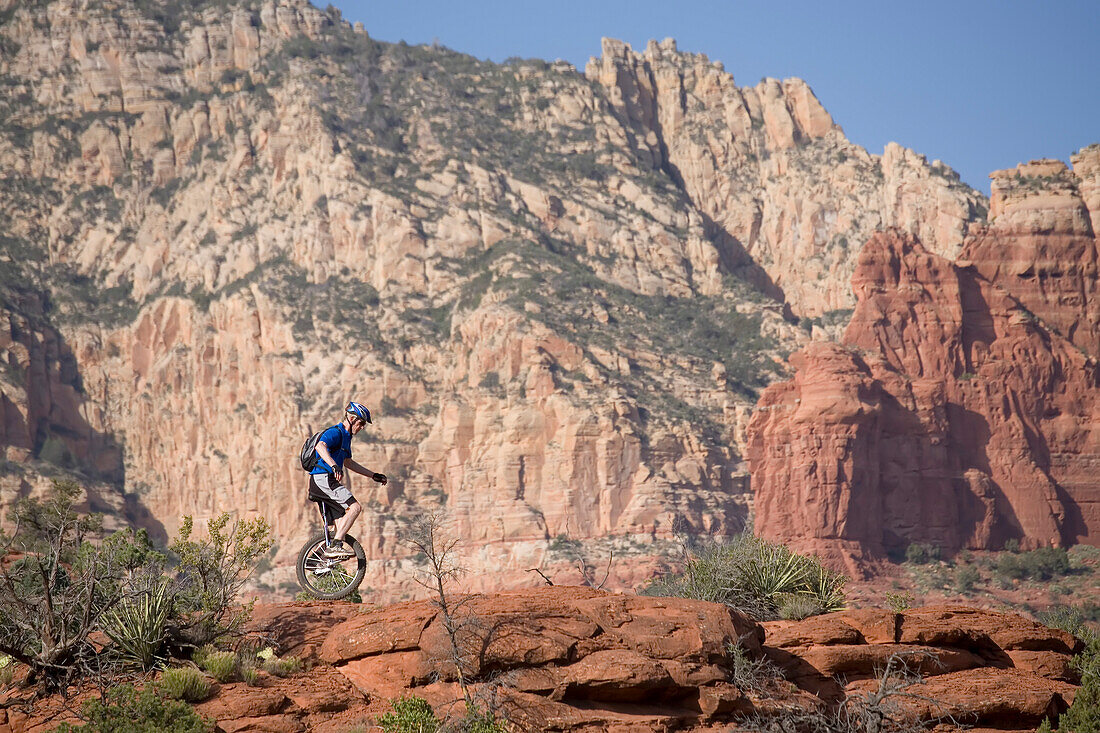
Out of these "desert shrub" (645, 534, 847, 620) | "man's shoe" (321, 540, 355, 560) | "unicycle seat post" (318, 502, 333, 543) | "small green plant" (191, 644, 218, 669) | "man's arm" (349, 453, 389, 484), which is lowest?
"small green plant" (191, 644, 218, 669)

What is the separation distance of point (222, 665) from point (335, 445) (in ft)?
12.9

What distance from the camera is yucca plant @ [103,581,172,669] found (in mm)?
18891

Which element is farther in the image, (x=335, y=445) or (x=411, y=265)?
(x=411, y=265)

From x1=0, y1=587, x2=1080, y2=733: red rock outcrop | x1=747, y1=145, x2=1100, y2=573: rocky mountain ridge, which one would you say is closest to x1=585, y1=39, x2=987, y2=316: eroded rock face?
x1=747, y1=145, x2=1100, y2=573: rocky mountain ridge

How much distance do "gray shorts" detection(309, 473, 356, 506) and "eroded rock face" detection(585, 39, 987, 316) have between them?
10269cm

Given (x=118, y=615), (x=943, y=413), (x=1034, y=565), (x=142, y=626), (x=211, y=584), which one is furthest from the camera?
(x=943, y=413)

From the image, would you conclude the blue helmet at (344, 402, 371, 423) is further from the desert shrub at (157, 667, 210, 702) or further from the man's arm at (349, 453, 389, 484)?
the desert shrub at (157, 667, 210, 702)

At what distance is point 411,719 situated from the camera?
17.1 m

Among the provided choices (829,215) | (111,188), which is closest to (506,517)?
(829,215)

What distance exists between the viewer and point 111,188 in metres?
131

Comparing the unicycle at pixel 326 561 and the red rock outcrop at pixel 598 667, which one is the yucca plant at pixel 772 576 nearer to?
Result: the red rock outcrop at pixel 598 667

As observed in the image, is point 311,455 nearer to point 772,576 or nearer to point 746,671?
point 746,671

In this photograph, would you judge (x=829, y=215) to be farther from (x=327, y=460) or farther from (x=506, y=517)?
(x=327, y=460)

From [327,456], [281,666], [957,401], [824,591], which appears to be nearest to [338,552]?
[327,456]
